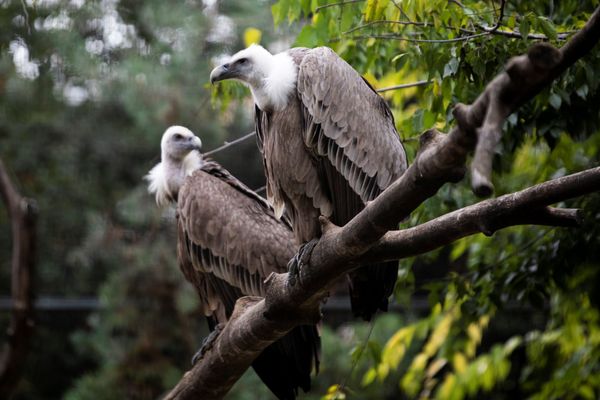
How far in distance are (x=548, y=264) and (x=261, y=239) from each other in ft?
6.02

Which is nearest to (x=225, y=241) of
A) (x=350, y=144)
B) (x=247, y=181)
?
(x=350, y=144)

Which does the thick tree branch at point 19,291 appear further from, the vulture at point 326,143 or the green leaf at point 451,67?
the green leaf at point 451,67

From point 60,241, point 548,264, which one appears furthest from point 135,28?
point 548,264

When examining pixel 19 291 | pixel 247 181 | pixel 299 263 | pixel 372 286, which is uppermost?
pixel 299 263

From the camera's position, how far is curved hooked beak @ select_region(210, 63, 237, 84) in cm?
437

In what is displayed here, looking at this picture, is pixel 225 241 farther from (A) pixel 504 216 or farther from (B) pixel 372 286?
(A) pixel 504 216

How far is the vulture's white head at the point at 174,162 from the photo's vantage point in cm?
582

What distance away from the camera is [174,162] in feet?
19.5

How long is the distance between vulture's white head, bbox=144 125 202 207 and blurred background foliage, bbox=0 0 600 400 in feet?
2.48

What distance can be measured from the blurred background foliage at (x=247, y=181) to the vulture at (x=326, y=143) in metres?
0.33

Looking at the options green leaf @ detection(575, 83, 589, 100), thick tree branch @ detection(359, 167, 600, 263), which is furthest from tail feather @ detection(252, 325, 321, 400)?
green leaf @ detection(575, 83, 589, 100)

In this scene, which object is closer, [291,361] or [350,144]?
[350,144]

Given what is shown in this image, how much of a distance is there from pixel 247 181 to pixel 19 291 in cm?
403

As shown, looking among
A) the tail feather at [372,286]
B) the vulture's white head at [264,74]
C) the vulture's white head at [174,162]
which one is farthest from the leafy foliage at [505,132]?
the vulture's white head at [174,162]
